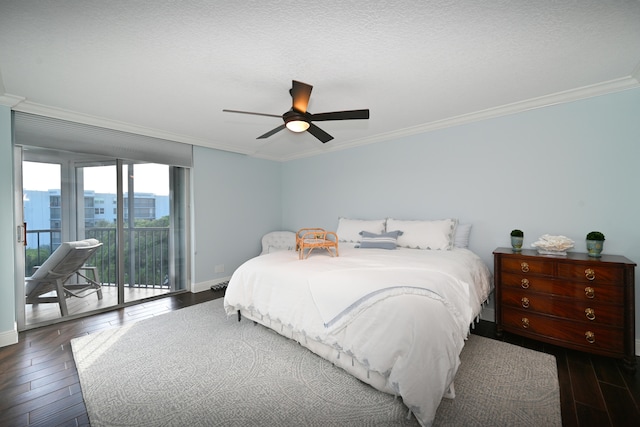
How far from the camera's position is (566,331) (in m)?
2.19

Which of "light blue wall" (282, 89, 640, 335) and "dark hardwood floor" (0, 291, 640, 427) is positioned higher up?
"light blue wall" (282, 89, 640, 335)

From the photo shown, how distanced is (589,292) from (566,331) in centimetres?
38

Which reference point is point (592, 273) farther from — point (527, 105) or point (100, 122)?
point (100, 122)

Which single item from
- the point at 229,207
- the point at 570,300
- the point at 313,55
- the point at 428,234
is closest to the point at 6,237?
the point at 229,207

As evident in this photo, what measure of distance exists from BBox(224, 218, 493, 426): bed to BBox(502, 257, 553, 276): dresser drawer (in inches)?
9.8

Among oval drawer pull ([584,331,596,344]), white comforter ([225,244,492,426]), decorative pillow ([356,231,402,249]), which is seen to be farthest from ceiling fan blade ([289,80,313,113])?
oval drawer pull ([584,331,596,344])

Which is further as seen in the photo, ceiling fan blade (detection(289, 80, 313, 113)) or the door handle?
the door handle

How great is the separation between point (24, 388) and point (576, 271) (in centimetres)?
430

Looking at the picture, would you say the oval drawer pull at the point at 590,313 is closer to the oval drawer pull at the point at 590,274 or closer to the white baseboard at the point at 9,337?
the oval drawer pull at the point at 590,274

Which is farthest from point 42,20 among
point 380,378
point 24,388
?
point 380,378

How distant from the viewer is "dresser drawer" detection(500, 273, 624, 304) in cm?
204

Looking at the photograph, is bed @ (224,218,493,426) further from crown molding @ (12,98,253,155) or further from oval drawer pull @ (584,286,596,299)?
crown molding @ (12,98,253,155)

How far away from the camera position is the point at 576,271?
2.16 metres

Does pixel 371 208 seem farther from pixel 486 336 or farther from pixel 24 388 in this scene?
pixel 24 388
